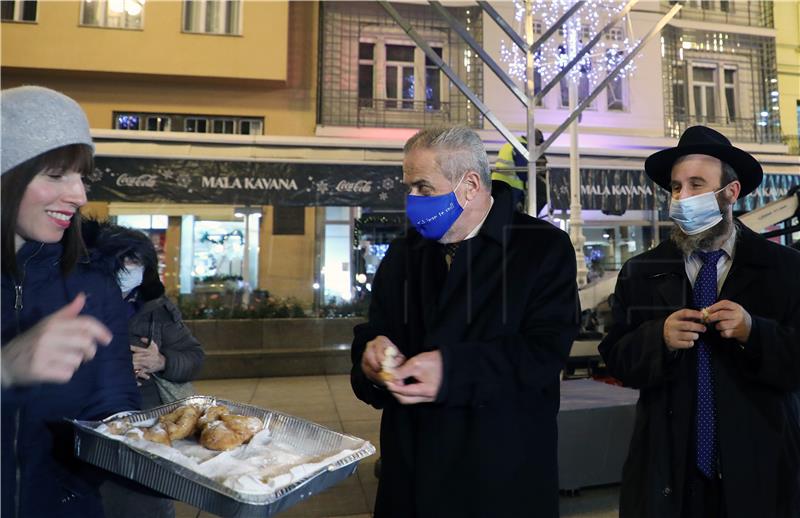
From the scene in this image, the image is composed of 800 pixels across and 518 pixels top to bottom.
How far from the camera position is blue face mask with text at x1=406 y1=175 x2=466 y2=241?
1.56 metres

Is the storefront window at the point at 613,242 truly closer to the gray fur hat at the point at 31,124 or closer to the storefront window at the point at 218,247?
the storefront window at the point at 218,247

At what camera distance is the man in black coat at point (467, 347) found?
1.36 meters

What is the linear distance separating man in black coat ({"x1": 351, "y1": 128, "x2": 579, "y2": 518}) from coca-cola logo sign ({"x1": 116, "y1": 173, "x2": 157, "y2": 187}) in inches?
221

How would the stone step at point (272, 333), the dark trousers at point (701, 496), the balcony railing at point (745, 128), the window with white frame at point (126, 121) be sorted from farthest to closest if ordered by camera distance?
the balcony railing at point (745, 128) < the window with white frame at point (126, 121) < the stone step at point (272, 333) < the dark trousers at point (701, 496)

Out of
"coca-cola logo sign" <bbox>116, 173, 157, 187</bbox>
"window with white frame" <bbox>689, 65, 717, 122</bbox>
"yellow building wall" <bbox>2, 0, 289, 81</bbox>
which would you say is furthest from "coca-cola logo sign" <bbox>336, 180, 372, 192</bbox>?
"window with white frame" <bbox>689, 65, 717, 122</bbox>

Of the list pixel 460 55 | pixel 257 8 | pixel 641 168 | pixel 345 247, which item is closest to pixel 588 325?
pixel 641 168

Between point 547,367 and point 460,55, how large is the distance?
12.1 meters

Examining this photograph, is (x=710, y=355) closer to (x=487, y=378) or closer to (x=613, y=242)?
(x=487, y=378)

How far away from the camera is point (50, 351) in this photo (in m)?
0.99

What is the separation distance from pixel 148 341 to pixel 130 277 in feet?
1.31

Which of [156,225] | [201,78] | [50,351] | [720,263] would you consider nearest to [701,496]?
[720,263]

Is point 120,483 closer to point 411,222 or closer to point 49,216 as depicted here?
point 49,216

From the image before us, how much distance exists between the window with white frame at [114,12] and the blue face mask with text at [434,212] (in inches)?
478

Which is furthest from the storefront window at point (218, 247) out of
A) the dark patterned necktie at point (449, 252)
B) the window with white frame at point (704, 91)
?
the window with white frame at point (704, 91)
